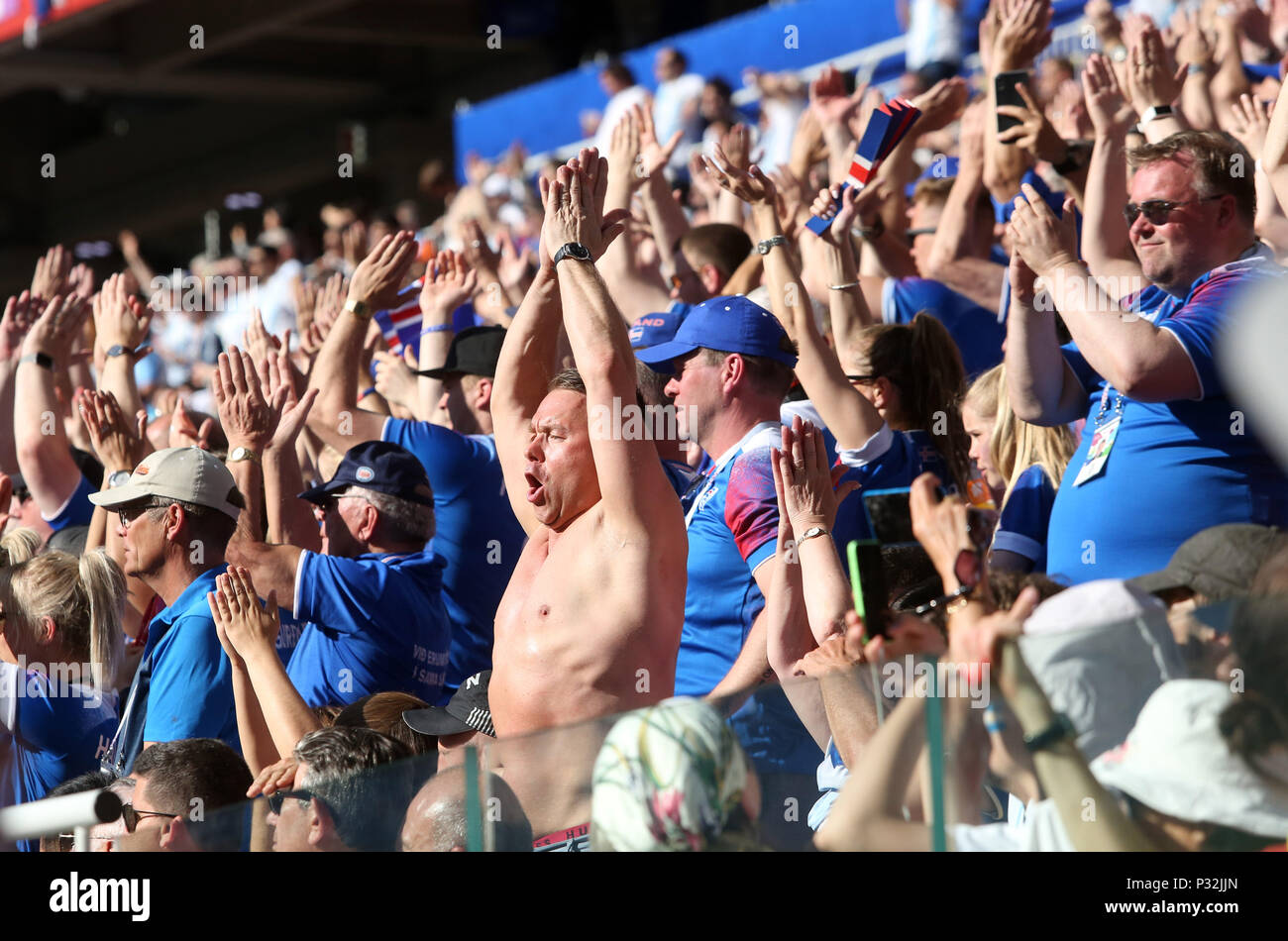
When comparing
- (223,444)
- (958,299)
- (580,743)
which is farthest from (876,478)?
(223,444)

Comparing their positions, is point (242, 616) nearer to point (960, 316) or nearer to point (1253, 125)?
point (960, 316)

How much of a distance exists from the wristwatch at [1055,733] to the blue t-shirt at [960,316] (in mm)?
3187

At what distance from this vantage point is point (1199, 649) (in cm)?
208

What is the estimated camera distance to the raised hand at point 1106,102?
4.39 metres

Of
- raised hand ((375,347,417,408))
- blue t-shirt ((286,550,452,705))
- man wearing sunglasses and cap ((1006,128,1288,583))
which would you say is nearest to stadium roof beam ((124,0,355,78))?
raised hand ((375,347,417,408))

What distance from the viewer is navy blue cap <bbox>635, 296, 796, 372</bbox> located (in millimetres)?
3826

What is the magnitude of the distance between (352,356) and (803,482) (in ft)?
7.51

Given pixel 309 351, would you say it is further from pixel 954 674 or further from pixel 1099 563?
pixel 954 674

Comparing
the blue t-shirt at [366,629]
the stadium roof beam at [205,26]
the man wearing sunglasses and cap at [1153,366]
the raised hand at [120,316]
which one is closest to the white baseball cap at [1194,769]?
the man wearing sunglasses and cap at [1153,366]

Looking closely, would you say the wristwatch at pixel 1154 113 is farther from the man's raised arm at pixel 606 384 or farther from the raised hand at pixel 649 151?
the man's raised arm at pixel 606 384

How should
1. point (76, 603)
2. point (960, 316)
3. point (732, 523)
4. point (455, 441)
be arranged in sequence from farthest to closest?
point (960, 316) < point (455, 441) < point (76, 603) < point (732, 523)

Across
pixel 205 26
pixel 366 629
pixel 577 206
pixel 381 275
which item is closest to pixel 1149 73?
pixel 577 206

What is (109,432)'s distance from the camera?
5.17 metres
